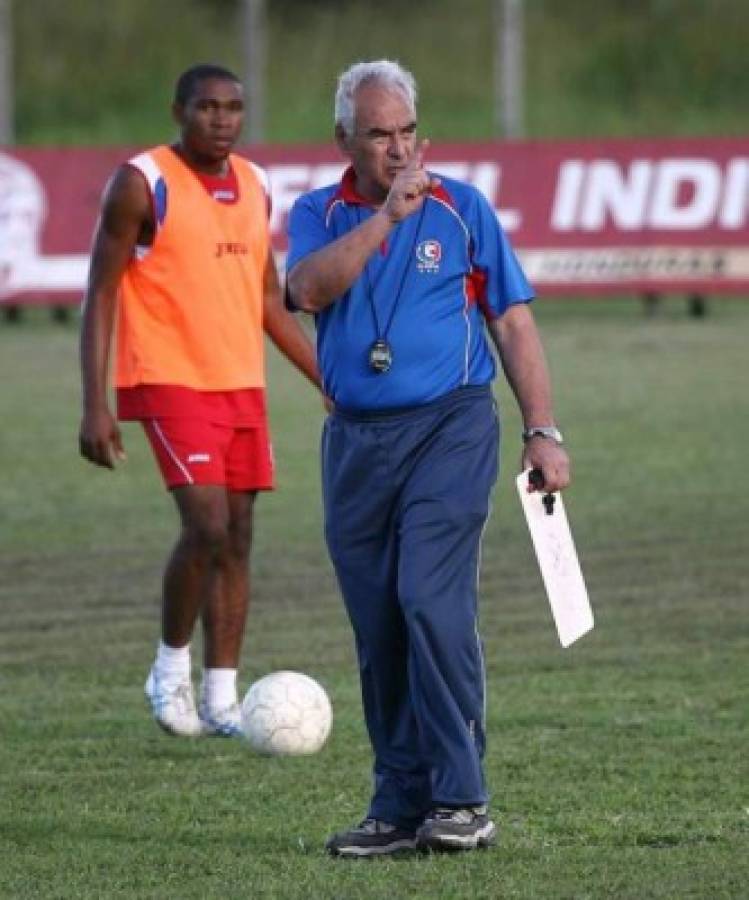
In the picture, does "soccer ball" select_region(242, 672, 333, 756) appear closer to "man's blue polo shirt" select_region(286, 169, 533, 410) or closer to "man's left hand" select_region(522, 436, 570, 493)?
"man's blue polo shirt" select_region(286, 169, 533, 410)

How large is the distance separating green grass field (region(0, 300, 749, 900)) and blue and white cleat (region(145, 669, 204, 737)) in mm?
92

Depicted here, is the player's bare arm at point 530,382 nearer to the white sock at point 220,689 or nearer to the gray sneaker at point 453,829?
the gray sneaker at point 453,829

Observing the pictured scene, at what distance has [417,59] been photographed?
38.0 metres

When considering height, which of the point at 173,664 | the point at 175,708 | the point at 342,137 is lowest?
the point at 175,708

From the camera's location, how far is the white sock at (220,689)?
912 cm

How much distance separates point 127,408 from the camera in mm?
9172

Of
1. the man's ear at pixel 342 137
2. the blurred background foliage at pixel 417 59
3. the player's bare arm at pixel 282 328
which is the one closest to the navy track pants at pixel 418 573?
the man's ear at pixel 342 137

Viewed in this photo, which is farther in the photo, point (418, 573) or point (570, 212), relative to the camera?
point (570, 212)

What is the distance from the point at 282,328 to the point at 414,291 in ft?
8.77

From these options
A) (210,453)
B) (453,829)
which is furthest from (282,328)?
(453,829)

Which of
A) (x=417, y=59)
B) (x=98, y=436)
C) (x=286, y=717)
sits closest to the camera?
(x=286, y=717)

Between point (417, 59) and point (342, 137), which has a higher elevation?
point (342, 137)

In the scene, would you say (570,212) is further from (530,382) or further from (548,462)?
(548,462)

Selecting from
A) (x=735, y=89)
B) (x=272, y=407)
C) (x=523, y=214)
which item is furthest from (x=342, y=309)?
(x=735, y=89)
